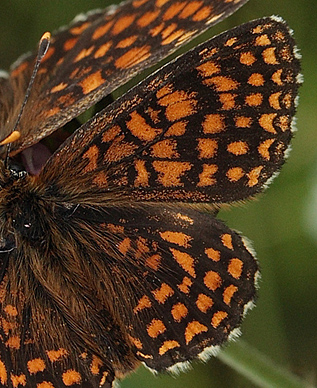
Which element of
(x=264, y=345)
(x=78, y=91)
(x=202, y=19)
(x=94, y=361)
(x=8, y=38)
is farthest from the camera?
(x=8, y=38)

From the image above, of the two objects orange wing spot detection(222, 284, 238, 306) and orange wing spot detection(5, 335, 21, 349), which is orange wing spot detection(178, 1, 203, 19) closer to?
orange wing spot detection(222, 284, 238, 306)

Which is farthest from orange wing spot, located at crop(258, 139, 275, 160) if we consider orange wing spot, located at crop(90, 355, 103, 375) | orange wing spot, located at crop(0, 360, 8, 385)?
orange wing spot, located at crop(0, 360, 8, 385)

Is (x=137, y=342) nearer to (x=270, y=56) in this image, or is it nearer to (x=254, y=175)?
(x=254, y=175)

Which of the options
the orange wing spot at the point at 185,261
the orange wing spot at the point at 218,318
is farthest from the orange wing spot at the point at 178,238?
the orange wing spot at the point at 218,318

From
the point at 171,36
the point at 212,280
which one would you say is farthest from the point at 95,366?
the point at 171,36

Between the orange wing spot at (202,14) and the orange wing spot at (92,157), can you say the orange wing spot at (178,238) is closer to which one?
the orange wing spot at (92,157)

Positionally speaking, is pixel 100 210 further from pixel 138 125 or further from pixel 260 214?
pixel 260 214

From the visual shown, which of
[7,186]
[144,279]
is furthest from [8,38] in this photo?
[144,279]
